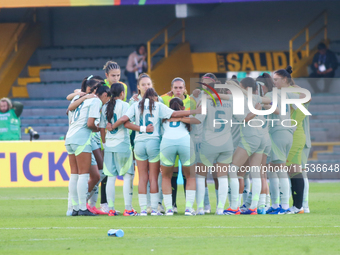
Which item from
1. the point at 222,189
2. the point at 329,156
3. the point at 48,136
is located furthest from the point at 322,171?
the point at 48,136

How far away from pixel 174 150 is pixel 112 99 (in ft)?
3.69

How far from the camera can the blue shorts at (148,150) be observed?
827 cm

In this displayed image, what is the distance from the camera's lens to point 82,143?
27.1 ft

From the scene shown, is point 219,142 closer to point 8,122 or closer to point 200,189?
point 200,189

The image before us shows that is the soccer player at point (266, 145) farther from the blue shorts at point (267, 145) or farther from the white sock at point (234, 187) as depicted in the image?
the white sock at point (234, 187)

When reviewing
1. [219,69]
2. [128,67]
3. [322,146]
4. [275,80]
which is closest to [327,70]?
[322,146]

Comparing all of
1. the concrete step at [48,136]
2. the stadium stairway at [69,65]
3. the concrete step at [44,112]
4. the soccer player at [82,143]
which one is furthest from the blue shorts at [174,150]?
the stadium stairway at [69,65]

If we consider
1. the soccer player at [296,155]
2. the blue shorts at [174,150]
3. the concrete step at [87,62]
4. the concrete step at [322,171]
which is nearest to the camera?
the blue shorts at [174,150]

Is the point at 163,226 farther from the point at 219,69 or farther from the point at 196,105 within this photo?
the point at 219,69

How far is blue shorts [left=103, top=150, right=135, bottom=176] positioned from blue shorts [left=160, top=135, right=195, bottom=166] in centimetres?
51

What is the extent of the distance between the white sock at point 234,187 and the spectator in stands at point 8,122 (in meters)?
8.24

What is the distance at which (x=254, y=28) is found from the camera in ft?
70.4

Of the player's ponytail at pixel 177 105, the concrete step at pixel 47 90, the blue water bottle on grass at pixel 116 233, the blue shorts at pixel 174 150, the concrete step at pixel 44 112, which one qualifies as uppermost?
the concrete step at pixel 47 90

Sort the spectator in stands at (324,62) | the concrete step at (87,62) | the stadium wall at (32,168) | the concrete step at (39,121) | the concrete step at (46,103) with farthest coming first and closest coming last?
the concrete step at (87,62), the concrete step at (46,103), the concrete step at (39,121), the spectator in stands at (324,62), the stadium wall at (32,168)
